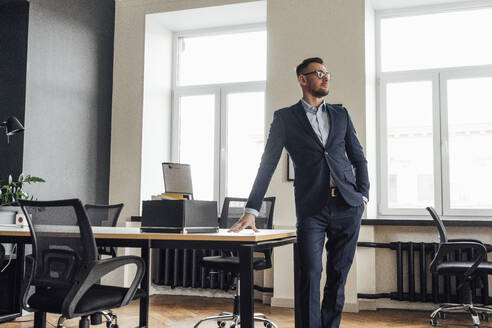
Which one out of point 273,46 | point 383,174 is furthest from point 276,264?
point 273,46

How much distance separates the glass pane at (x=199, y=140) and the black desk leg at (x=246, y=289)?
3343 millimetres

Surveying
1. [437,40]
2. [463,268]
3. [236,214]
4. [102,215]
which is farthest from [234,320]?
[437,40]

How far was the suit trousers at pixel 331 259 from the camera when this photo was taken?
2.36 meters

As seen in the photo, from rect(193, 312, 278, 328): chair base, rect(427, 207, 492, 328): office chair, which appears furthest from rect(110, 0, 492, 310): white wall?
rect(193, 312, 278, 328): chair base

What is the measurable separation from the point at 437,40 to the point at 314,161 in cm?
314

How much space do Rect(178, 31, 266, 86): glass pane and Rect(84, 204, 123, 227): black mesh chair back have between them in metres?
2.24

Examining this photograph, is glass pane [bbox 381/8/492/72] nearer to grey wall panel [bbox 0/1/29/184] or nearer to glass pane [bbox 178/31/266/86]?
glass pane [bbox 178/31/266/86]

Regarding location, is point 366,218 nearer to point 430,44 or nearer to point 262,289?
point 262,289

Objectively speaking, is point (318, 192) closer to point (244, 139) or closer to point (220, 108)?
point (244, 139)

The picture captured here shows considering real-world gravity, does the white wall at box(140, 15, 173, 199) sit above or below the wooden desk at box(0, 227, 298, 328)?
above

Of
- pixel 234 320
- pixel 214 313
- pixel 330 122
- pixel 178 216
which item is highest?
pixel 330 122

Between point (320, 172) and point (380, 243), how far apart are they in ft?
8.15

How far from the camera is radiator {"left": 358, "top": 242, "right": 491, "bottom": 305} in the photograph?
440 cm

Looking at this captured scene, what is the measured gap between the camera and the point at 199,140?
5.67 metres
